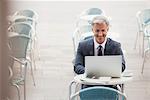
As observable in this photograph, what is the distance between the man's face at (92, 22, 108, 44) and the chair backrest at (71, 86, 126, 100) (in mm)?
782

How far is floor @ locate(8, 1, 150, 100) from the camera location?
13.2 ft

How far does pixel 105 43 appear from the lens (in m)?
2.84

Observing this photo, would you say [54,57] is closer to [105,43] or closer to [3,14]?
[105,43]

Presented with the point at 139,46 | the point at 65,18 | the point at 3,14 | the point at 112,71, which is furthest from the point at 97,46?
the point at 65,18

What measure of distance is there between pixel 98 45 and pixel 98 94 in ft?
2.56

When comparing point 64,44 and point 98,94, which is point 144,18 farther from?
point 98,94

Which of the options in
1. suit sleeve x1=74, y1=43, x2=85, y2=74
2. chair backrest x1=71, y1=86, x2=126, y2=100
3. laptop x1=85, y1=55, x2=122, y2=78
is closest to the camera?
chair backrest x1=71, y1=86, x2=126, y2=100

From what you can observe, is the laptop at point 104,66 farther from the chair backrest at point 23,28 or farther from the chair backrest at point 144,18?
the chair backrest at point 144,18

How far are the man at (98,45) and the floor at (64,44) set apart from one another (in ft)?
2.06

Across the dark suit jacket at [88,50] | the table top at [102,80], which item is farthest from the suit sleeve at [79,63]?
the table top at [102,80]

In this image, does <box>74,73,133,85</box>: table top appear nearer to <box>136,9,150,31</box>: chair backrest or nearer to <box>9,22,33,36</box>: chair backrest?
<box>9,22,33,36</box>: chair backrest

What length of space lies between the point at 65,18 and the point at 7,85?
19.5 feet

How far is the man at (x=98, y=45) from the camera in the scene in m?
2.83

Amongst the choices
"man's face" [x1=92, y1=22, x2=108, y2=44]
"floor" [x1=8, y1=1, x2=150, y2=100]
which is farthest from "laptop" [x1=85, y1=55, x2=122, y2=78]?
"floor" [x1=8, y1=1, x2=150, y2=100]
